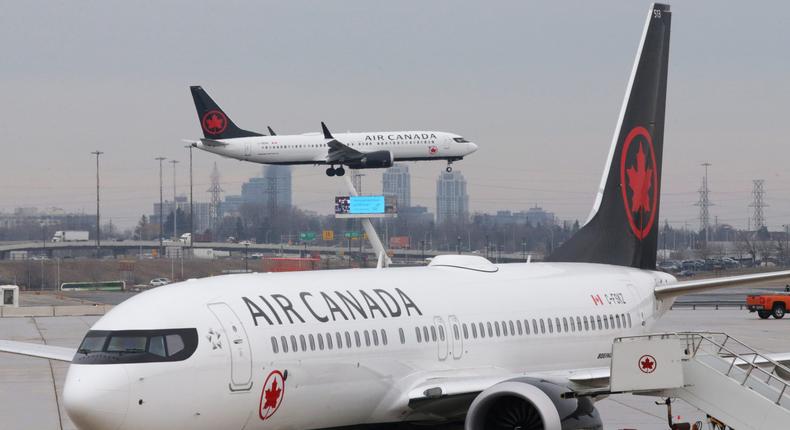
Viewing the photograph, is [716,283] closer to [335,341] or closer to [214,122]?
[335,341]

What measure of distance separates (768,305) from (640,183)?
1662 inches

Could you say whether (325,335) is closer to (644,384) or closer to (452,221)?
(644,384)

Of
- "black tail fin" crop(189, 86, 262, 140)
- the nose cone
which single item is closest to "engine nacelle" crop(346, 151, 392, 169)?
"black tail fin" crop(189, 86, 262, 140)

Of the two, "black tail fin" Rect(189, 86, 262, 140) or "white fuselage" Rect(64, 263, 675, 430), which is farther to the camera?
"black tail fin" Rect(189, 86, 262, 140)

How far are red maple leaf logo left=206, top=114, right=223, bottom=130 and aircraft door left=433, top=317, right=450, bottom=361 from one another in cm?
8821

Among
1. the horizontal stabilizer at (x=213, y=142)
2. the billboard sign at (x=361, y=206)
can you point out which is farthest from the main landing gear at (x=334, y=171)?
the billboard sign at (x=361, y=206)

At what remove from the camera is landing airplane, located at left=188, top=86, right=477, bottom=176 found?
105 meters

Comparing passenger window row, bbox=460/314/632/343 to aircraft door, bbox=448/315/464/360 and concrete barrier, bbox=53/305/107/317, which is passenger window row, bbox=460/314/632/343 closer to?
aircraft door, bbox=448/315/464/360

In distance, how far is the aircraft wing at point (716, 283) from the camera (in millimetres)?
26328

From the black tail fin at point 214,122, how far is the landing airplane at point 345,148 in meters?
1.08

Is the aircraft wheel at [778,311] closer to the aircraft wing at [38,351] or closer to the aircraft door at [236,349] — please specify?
the aircraft wing at [38,351]

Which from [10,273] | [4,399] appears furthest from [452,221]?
[4,399]

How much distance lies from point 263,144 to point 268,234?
75.2m

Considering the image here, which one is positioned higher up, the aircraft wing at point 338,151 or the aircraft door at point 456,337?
the aircraft wing at point 338,151
